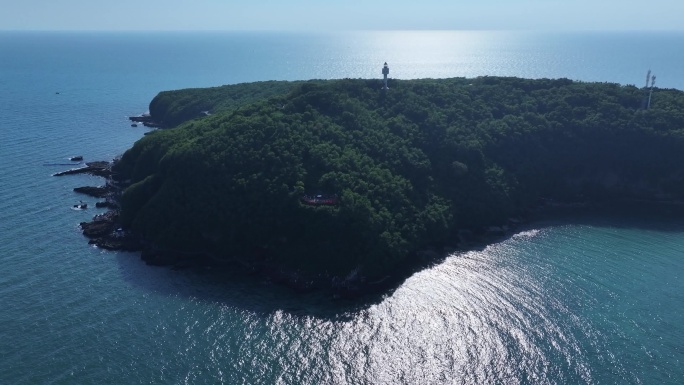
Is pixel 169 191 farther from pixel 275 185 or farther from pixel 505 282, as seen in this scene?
pixel 505 282

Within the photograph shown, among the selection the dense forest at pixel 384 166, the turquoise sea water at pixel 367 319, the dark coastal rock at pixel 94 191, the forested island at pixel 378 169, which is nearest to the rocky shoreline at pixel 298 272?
the forested island at pixel 378 169

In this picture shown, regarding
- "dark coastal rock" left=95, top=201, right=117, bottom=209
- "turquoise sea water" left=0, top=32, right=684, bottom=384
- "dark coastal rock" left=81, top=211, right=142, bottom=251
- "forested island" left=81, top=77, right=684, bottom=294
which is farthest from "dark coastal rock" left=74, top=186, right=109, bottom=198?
"turquoise sea water" left=0, top=32, right=684, bottom=384

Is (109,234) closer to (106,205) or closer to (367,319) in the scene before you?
(106,205)

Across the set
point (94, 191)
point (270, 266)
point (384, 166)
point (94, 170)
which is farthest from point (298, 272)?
point (94, 170)

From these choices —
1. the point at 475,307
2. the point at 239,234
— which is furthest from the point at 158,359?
the point at 475,307

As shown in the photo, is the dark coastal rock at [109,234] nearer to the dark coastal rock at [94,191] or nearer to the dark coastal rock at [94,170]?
the dark coastal rock at [94,191]

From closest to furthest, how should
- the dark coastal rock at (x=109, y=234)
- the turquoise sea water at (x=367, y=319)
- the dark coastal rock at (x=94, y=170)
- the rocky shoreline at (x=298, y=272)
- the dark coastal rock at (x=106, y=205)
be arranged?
the turquoise sea water at (x=367, y=319) → the rocky shoreline at (x=298, y=272) → the dark coastal rock at (x=109, y=234) → the dark coastal rock at (x=106, y=205) → the dark coastal rock at (x=94, y=170)
